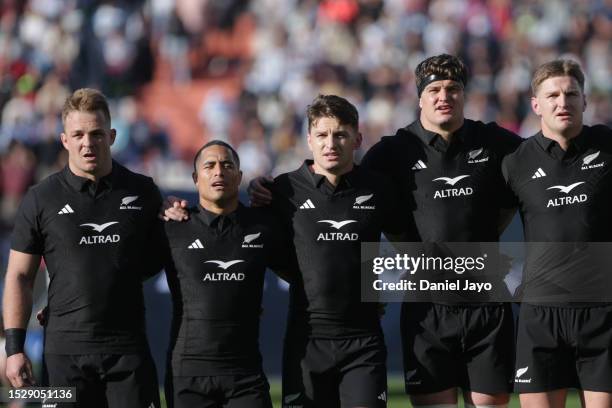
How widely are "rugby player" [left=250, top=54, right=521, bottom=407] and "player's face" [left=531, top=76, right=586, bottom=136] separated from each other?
48 cm

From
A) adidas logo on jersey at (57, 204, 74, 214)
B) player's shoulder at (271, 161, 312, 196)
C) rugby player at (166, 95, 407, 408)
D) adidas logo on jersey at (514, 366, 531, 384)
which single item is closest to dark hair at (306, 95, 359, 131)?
rugby player at (166, 95, 407, 408)

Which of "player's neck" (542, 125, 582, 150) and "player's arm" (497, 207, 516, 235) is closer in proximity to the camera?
"player's neck" (542, 125, 582, 150)

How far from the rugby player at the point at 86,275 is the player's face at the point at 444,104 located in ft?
6.24

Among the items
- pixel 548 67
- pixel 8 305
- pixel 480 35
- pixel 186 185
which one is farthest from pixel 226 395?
pixel 480 35

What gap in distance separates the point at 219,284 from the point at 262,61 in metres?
11.1

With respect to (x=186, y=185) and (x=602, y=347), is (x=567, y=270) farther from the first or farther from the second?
(x=186, y=185)

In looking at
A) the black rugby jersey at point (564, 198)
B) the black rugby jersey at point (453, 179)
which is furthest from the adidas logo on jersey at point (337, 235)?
the black rugby jersey at point (564, 198)

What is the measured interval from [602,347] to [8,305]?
3.46 m

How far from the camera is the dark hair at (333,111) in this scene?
23.0ft

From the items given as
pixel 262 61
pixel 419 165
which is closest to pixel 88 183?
pixel 419 165

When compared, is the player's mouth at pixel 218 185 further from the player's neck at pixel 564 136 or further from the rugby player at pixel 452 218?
the player's neck at pixel 564 136

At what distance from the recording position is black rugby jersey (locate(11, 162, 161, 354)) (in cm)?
672

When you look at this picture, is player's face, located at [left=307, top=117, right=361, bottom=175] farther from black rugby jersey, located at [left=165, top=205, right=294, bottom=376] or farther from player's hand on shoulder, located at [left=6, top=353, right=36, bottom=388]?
player's hand on shoulder, located at [left=6, top=353, right=36, bottom=388]

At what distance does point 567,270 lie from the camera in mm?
6785
